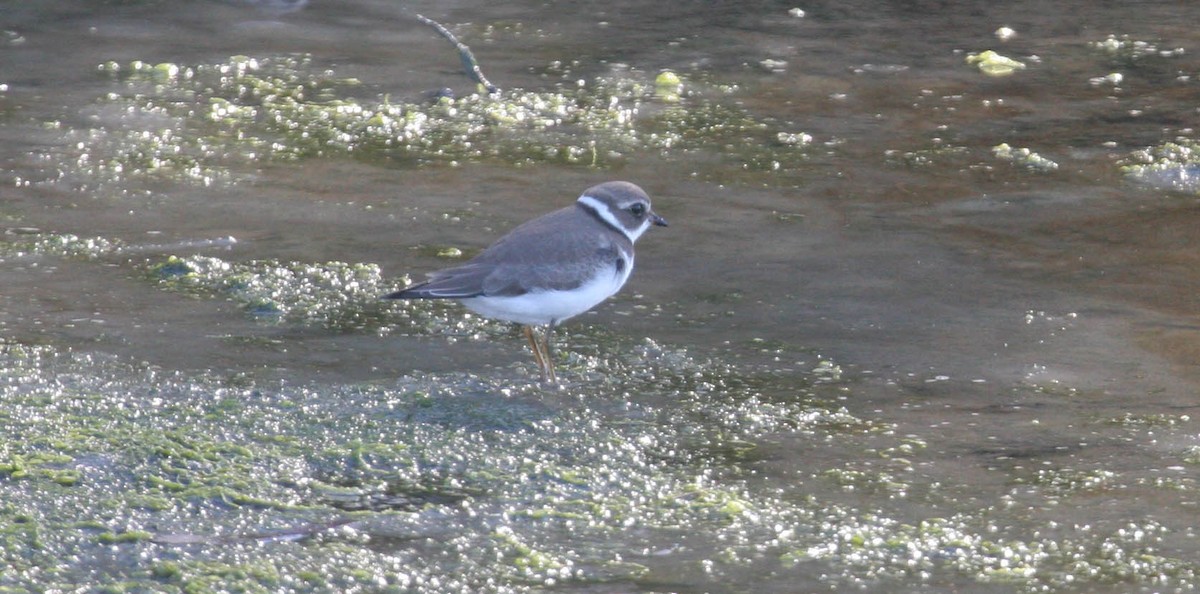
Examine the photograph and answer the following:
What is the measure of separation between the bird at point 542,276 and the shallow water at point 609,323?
0.25 metres

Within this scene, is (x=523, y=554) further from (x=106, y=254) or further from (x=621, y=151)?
(x=621, y=151)

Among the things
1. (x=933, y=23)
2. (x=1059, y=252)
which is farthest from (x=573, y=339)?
(x=933, y=23)

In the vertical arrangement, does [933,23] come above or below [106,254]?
above

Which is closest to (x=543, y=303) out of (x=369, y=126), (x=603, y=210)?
(x=603, y=210)

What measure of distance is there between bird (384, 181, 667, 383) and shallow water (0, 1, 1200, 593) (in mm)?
249

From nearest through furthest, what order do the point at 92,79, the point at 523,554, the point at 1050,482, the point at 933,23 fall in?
the point at 523,554
the point at 1050,482
the point at 92,79
the point at 933,23

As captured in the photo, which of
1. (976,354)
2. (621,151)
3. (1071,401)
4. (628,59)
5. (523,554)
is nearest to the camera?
(523,554)

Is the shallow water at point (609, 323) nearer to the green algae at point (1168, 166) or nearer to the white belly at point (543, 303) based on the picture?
the green algae at point (1168, 166)

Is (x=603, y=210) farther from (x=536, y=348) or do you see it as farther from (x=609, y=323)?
(x=536, y=348)

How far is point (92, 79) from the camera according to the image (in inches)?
412

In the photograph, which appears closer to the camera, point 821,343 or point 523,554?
point 523,554

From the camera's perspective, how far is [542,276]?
574 cm

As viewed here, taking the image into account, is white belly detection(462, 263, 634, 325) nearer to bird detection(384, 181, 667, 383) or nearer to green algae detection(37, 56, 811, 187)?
bird detection(384, 181, 667, 383)

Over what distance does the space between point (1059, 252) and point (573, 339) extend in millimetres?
2704
